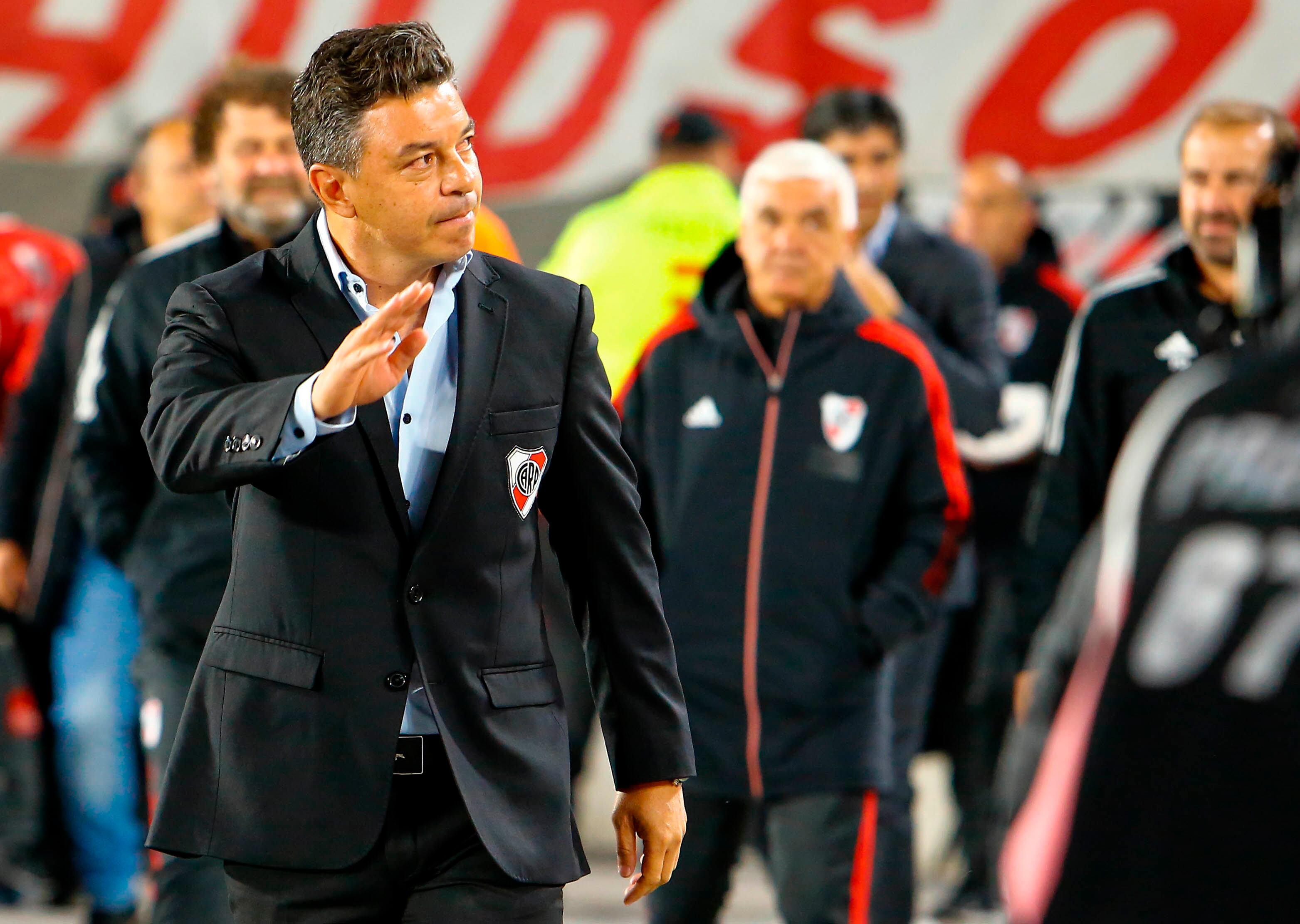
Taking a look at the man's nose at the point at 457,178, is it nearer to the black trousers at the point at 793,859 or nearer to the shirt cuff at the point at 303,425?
the shirt cuff at the point at 303,425

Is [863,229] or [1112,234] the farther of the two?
[1112,234]

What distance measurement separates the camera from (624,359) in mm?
5988

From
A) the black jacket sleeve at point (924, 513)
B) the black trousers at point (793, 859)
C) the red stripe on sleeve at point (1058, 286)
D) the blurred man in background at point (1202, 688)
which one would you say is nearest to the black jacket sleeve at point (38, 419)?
the black trousers at point (793, 859)

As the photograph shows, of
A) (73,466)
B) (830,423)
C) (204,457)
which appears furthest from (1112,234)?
(204,457)

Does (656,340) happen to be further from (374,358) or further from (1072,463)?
(374,358)

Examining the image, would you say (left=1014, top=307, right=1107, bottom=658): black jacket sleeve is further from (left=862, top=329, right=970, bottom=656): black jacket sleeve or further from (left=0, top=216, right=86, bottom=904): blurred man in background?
(left=0, top=216, right=86, bottom=904): blurred man in background

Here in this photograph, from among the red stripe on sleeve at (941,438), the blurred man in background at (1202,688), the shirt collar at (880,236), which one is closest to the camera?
the blurred man in background at (1202,688)

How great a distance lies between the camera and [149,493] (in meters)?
4.80

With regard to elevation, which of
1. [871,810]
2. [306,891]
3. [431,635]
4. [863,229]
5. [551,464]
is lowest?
[871,810]

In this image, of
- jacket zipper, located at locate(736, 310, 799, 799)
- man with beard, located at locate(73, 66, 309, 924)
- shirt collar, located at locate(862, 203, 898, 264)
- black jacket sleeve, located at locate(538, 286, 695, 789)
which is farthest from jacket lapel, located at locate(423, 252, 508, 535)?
shirt collar, located at locate(862, 203, 898, 264)

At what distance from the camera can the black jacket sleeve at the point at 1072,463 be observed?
5070 mm

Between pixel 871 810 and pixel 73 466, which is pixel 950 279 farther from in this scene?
pixel 73 466

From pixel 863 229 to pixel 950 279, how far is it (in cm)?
33

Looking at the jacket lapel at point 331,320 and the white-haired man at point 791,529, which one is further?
the white-haired man at point 791,529
